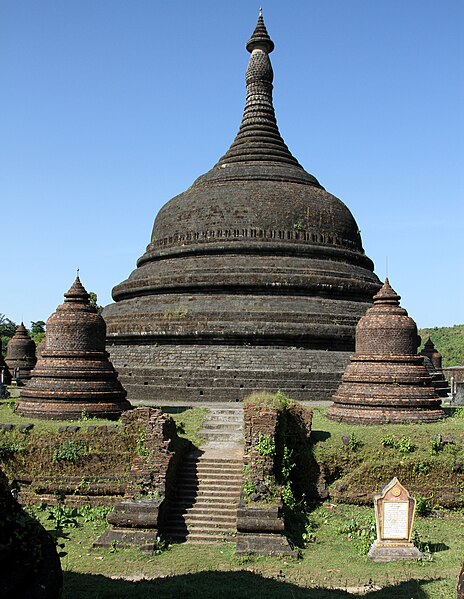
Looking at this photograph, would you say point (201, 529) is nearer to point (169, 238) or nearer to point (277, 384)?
point (277, 384)

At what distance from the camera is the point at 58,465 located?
11.8 m

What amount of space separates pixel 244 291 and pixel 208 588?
13.4m

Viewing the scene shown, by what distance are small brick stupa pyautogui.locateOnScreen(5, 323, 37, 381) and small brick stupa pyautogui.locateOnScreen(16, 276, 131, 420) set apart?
16.2 metres

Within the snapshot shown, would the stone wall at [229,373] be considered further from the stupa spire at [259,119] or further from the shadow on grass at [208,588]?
the shadow on grass at [208,588]

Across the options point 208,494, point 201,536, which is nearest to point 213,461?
point 208,494

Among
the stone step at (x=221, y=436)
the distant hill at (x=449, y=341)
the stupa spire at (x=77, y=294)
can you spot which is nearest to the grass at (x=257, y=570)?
the stone step at (x=221, y=436)

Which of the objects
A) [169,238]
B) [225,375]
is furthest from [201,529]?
[169,238]

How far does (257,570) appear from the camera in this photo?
8867mm

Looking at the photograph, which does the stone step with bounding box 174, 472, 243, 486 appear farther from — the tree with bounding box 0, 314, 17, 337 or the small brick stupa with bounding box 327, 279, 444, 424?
the tree with bounding box 0, 314, 17, 337

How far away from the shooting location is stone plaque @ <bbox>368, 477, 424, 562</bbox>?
30.6ft

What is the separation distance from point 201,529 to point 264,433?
2.00 m

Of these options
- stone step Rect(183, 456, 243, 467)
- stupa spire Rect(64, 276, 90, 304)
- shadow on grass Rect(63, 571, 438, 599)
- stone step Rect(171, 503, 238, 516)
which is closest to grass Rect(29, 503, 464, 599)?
shadow on grass Rect(63, 571, 438, 599)

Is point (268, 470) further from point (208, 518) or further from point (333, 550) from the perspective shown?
point (333, 550)

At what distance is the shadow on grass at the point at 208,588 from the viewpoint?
675 cm
